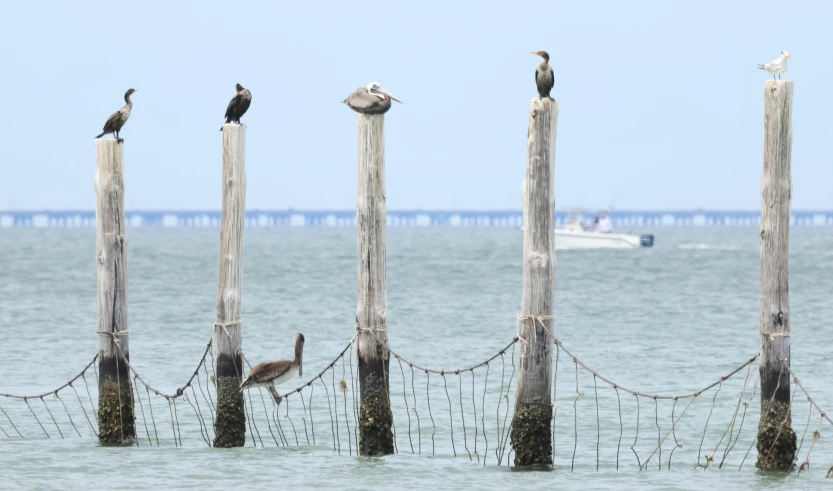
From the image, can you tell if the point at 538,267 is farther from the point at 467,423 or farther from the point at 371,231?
the point at 467,423

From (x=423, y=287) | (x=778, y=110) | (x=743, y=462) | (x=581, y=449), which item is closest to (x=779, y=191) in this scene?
(x=778, y=110)

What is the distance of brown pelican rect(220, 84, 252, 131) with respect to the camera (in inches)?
527

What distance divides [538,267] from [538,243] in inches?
8.7

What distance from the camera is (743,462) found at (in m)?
14.1

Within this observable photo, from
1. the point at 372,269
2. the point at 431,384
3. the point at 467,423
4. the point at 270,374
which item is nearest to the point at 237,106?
the point at 372,269

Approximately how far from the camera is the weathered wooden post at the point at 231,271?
1314cm

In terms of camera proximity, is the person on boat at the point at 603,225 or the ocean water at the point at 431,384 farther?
the person on boat at the point at 603,225

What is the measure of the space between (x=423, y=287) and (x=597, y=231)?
41.6 meters

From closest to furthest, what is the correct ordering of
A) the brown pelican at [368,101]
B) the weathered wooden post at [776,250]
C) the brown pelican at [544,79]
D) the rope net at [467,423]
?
the weathered wooden post at [776,250], the brown pelican at [544,79], the brown pelican at [368,101], the rope net at [467,423]

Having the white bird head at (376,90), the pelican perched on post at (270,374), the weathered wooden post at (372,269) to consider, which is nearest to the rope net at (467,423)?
the pelican perched on post at (270,374)

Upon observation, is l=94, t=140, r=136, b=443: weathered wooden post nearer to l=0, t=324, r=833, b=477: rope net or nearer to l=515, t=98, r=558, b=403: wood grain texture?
l=0, t=324, r=833, b=477: rope net

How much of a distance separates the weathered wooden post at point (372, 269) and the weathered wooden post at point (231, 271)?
1.30 m

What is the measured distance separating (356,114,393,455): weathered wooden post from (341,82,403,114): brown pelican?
0.23 ft

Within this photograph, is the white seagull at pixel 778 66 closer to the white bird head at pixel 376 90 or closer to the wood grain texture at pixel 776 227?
the wood grain texture at pixel 776 227
